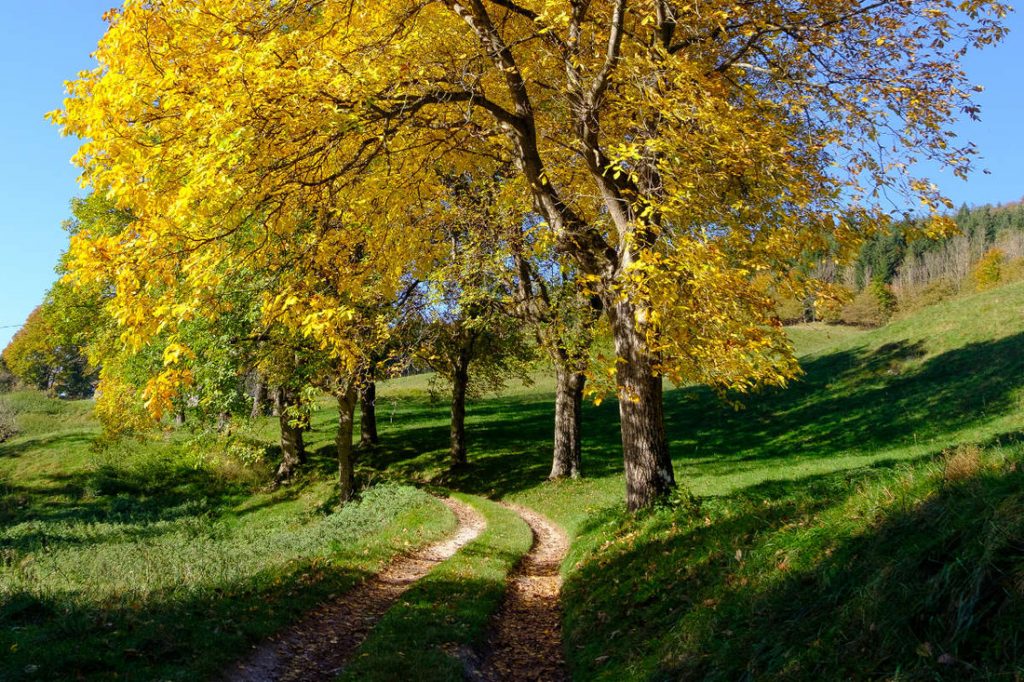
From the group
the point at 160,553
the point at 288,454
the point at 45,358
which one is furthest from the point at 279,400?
the point at 45,358

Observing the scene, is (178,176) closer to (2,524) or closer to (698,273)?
(698,273)

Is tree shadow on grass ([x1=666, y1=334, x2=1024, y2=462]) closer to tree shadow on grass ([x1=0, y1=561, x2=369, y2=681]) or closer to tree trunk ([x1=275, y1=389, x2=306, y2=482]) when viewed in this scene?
tree shadow on grass ([x1=0, y1=561, x2=369, y2=681])

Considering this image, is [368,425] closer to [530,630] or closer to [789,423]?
[789,423]

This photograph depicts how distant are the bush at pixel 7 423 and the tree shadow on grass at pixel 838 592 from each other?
44.0 meters

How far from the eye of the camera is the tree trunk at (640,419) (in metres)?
10.7

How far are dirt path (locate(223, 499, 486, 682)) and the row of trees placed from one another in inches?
132

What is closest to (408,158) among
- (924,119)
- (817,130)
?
(817,130)

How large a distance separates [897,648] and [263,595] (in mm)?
8634

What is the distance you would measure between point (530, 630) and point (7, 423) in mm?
43660

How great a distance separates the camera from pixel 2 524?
22016 mm

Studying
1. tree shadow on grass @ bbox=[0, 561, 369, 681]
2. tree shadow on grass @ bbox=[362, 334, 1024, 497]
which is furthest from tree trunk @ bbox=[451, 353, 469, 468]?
tree shadow on grass @ bbox=[0, 561, 369, 681]

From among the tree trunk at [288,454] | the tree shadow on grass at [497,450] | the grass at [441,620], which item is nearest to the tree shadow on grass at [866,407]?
the tree shadow on grass at [497,450]

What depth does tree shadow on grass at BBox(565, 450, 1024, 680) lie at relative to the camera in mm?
3787

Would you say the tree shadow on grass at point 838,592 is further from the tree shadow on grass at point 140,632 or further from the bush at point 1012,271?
the bush at point 1012,271
